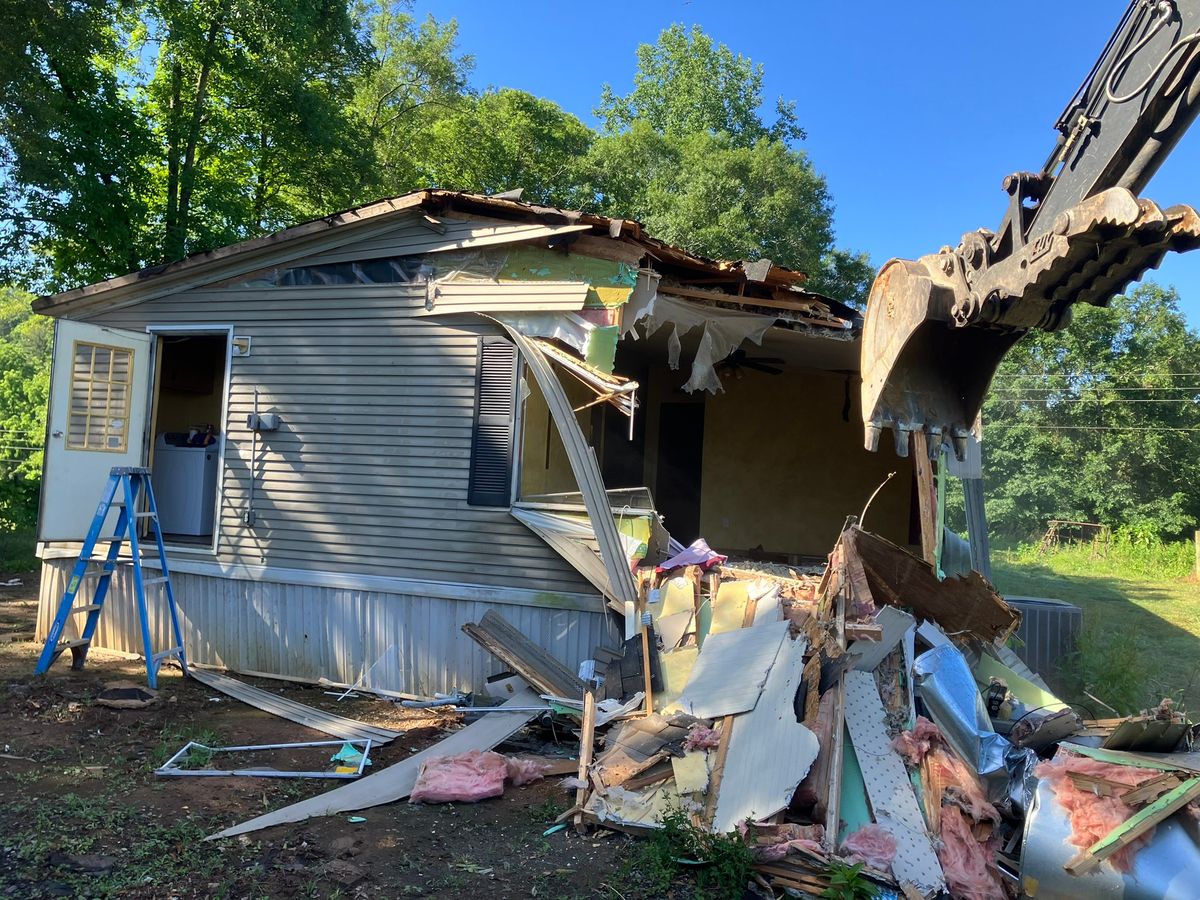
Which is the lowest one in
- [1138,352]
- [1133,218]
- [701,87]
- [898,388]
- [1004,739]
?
[1004,739]

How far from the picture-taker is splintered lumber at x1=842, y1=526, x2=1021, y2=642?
5.89m

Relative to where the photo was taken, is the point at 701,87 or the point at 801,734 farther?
the point at 701,87

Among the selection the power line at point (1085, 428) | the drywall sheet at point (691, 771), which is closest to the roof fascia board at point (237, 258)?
the drywall sheet at point (691, 771)

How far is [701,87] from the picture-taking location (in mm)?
32750

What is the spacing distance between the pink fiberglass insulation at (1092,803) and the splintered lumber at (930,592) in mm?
1696

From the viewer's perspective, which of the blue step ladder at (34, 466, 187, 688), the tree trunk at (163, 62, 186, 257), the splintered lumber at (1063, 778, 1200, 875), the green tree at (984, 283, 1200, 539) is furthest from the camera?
the green tree at (984, 283, 1200, 539)

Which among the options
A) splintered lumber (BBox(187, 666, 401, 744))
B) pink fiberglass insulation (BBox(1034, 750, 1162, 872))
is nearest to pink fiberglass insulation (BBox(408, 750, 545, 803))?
splintered lumber (BBox(187, 666, 401, 744))

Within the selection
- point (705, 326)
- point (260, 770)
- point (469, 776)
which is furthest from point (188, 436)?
point (469, 776)

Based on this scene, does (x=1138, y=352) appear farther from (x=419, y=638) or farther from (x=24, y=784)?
(x=24, y=784)

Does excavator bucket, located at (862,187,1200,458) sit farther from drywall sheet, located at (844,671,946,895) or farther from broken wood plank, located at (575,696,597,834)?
broken wood plank, located at (575,696,597,834)

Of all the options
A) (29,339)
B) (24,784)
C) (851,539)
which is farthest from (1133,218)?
(29,339)

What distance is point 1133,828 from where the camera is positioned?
3740mm

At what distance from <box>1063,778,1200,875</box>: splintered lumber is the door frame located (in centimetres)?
762

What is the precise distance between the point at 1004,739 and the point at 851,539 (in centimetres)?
159
